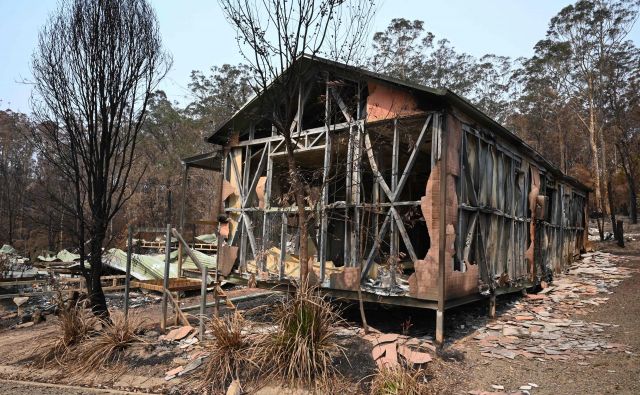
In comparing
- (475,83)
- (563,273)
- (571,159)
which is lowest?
(563,273)

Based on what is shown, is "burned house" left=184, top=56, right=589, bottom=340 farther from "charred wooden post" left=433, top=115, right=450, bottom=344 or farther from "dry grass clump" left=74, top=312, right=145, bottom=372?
"dry grass clump" left=74, top=312, right=145, bottom=372

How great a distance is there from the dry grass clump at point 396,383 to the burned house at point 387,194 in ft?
5.46

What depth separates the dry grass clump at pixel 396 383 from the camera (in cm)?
504

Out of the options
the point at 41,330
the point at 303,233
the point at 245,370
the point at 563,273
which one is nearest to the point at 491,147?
the point at 303,233

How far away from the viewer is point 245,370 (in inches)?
232

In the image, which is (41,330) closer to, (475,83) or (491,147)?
(491,147)

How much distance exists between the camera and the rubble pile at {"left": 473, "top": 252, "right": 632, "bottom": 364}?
673 centimetres

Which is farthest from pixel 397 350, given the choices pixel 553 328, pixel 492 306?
pixel 553 328

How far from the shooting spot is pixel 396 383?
16.8ft

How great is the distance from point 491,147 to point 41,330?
10.5 m

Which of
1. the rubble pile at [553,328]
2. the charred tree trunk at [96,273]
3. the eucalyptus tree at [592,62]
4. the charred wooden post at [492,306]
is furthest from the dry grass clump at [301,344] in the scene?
the eucalyptus tree at [592,62]

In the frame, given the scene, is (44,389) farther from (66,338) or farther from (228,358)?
(228,358)

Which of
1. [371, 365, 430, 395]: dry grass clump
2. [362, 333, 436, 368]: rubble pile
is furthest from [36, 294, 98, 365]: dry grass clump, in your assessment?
[371, 365, 430, 395]: dry grass clump

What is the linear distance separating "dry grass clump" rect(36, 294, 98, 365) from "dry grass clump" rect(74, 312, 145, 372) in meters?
0.14
